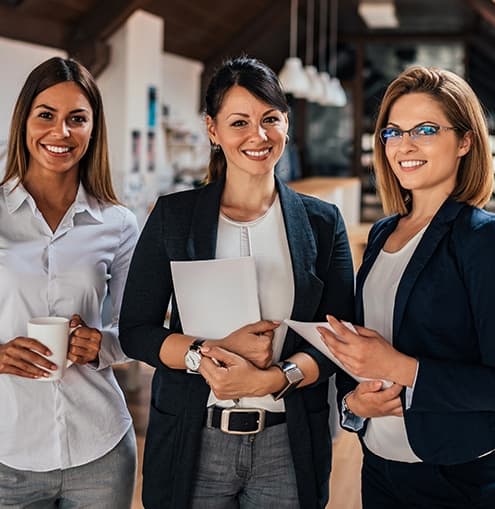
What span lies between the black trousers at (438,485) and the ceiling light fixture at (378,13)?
8355mm

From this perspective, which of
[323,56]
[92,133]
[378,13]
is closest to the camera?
[92,133]

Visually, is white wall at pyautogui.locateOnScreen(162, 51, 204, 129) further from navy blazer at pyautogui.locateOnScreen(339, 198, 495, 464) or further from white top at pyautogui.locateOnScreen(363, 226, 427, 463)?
navy blazer at pyautogui.locateOnScreen(339, 198, 495, 464)

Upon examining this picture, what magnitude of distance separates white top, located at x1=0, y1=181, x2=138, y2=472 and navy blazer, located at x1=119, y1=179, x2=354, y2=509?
12 cm

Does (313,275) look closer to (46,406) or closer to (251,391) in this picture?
(251,391)

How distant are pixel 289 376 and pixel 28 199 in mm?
670

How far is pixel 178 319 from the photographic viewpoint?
1629mm

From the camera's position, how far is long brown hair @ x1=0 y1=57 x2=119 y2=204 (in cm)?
169

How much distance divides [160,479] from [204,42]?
7.83 m

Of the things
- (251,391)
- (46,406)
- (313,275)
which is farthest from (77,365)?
(313,275)

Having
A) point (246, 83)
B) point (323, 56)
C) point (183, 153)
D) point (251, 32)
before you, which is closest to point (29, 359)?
point (246, 83)

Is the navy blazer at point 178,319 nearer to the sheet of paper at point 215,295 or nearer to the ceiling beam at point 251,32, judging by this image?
the sheet of paper at point 215,295

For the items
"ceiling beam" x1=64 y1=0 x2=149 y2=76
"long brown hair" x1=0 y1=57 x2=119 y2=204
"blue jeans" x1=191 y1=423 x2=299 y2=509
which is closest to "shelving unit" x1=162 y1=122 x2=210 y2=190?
"ceiling beam" x1=64 y1=0 x2=149 y2=76

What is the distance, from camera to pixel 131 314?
1.61 meters

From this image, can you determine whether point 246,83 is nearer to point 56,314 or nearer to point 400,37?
point 56,314
